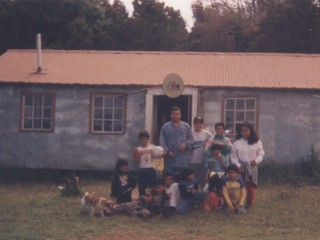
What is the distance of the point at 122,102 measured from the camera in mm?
15945

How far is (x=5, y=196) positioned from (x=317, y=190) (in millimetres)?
Answer: 6807

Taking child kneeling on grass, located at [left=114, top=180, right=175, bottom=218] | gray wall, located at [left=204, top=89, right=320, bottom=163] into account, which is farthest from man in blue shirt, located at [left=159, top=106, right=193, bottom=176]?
gray wall, located at [left=204, top=89, right=320, bottom=163]

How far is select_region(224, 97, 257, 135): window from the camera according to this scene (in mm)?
15711

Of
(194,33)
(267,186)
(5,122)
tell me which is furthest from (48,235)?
(194,33)

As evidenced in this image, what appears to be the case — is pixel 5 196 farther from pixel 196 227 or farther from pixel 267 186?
pixel 267 186

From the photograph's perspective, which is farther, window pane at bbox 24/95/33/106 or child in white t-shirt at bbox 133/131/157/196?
window pane at bbox 24/95/33/106

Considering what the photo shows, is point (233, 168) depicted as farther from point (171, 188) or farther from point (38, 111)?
point (38, 111)

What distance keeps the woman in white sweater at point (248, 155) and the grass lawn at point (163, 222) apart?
1.99ft

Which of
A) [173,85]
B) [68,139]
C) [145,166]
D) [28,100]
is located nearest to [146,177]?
[145,166]

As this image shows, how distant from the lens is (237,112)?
15.8m

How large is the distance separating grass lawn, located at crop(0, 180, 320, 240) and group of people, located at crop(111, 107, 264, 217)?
27cm

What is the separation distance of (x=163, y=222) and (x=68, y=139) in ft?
21.6

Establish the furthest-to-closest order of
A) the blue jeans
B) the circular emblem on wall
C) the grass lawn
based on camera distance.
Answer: the circular emblem on wall → the blue jeans → the grass lawn

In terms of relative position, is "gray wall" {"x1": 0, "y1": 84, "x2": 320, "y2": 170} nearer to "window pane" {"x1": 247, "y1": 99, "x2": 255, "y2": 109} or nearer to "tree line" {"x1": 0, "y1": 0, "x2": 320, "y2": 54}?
"window pane" {"x1": 247, "y1": 99, "x2": 255, "y2": 109}
